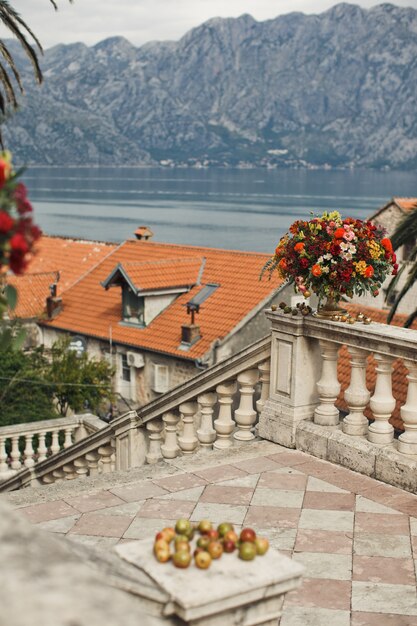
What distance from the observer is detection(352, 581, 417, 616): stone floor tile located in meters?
4.96

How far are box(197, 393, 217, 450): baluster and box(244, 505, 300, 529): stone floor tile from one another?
1.88m

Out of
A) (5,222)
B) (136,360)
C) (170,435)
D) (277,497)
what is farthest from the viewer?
(136,360)

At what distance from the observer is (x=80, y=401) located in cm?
3127

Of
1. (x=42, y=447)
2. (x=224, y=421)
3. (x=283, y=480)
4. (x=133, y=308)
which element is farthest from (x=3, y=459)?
(x=133, y=308)

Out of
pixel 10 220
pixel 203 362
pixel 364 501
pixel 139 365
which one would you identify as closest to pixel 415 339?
pixel 364 501

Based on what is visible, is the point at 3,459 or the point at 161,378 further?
the point at 161,378

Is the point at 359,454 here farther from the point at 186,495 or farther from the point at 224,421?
the point at 186,495

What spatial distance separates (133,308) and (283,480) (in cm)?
2965

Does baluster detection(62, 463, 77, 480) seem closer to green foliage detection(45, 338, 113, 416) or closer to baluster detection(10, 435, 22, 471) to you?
baluster detection(10, 435, 22, 471)

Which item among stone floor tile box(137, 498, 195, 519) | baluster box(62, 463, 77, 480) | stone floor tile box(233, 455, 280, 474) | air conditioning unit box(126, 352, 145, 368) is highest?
stone floor tile box(137, 498, 195, 519)

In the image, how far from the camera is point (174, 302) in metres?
36.8

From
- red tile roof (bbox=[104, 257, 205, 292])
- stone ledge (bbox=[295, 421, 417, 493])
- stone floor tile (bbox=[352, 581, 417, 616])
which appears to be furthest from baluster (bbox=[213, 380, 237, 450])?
red tile roof (bbox=[104, 257, 205, 292])

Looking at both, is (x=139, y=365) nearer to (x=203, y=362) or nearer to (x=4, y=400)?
(x=203, y=362)

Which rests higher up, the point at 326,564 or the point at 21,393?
the point at 326,564
